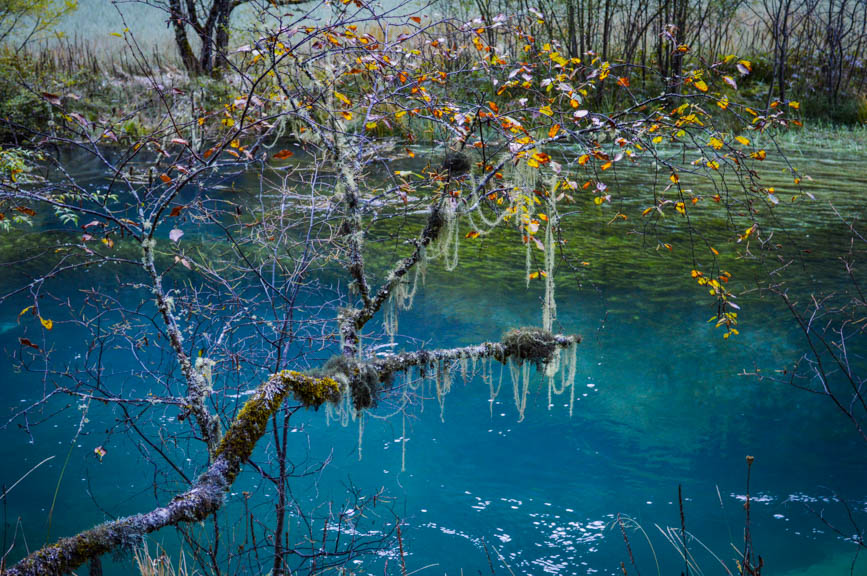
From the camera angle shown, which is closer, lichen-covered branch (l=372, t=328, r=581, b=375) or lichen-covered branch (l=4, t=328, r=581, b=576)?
lichen-covered branch (l=4, t=328, r=581, b=576)

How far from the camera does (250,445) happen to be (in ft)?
9.18

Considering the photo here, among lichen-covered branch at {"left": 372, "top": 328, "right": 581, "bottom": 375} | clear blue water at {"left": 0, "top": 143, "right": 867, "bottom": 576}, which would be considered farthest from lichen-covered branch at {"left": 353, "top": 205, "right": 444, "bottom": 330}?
clear blue water at {"left": 0, "top": 143, "right": 867, "bottom": 576}

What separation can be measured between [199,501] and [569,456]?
197 inches

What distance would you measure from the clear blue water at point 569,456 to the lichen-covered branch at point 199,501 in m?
1.56

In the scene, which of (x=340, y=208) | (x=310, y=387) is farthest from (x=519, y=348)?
(x=340, y=208)

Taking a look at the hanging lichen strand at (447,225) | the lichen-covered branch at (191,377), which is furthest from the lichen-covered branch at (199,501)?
the hanging lichen strand at (447,225)

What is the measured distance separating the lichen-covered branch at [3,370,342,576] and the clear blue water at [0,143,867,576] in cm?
156

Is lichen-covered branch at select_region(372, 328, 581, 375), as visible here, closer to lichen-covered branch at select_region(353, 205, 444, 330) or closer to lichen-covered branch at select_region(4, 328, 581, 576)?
lichen-covered branch at select_region(4, 328, 581, 576)

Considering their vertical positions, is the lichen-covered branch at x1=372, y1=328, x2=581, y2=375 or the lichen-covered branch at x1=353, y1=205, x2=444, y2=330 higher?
the lichen-covered branch at x1=353, y1=205, x2=444, y2=330

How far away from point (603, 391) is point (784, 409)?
184 centimetres

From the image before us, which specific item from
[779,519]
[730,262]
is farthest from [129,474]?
[730,262]

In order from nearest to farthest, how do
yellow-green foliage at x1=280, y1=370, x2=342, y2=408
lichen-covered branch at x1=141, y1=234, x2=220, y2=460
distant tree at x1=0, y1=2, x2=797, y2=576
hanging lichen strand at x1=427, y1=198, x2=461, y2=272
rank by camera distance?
1. yellow-green foliage at x1=280, y1=370, x2=342, y2=408
2. distant tree at x1=0, y1=2, x2=797, y2=576
3. lichen-covered branch at x1=141, y1=234, x2=220, y2=460
4. hanging lichen strand at x1=427, y1=198, x2=461, y2=272

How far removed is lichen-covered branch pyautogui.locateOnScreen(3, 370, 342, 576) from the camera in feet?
7.11

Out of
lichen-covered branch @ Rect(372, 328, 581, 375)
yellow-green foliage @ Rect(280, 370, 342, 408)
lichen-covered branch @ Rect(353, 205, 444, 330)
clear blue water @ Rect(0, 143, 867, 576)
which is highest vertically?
lichen-covered branch @ Rect(353, 205, 444, 330)
